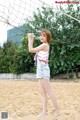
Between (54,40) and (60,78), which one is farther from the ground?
(54,40)

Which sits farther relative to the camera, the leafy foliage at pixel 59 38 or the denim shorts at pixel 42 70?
the leafy foliage at pixel 59 38

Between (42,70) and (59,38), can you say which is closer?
(42,70)

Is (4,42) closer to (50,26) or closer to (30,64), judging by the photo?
(30,64)

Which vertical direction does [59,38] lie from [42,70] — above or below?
above

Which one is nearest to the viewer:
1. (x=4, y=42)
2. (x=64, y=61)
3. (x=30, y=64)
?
(x=64, y=61)

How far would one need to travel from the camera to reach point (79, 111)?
7.39 m

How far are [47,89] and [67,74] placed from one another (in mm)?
23002

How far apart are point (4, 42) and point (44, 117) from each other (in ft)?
108

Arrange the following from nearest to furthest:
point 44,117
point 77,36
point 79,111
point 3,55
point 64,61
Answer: point 44,117, point 79,111, point 77,36, point 64,61, point 3,55

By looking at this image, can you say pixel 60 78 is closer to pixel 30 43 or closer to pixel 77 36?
pixel 77 36

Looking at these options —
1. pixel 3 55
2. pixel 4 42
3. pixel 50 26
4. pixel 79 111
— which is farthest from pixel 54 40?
pixel 79 111

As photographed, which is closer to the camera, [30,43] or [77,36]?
[30,43]

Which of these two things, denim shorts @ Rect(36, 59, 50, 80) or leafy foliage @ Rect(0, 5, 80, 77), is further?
leafy foliage @ Rect(0, 5, 80, 77)

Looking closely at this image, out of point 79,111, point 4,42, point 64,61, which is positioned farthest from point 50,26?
point 79,111
